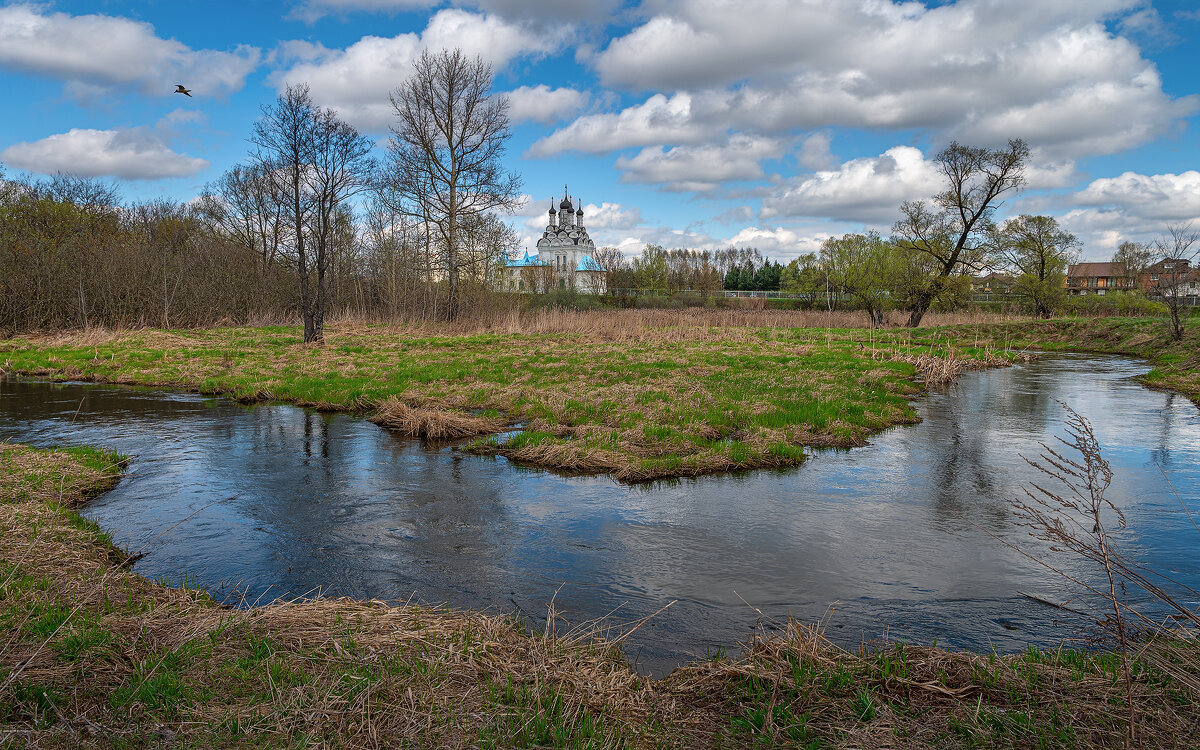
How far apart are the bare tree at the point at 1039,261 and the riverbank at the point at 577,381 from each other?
978 inches

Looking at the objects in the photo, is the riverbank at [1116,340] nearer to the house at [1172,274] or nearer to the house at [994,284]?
the house at [1172,274]

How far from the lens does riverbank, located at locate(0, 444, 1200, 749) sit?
2.80 m

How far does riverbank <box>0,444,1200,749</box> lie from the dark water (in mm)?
680

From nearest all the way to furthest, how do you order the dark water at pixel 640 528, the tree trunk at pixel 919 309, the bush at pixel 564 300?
the dark water at pixel 640 528 < the tree trunk at pixel 919 309 < the bush at pixel 564 300

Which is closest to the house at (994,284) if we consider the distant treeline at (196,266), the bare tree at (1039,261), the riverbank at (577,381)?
the bare tree at (1039,261)

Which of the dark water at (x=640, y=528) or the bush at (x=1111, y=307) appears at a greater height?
the bush at (x=1111, y=307)

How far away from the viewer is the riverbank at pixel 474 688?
2.80m

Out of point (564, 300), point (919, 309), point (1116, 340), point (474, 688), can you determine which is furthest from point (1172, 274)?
point (564, 300)

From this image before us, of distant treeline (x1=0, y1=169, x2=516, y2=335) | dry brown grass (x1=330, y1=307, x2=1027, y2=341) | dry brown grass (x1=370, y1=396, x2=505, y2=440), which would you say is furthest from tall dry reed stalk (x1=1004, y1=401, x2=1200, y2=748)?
distant treeline (x1=0, y1=169, x2=516, y2=335)

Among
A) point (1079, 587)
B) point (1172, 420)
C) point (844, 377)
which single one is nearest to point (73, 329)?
point (844, 377)

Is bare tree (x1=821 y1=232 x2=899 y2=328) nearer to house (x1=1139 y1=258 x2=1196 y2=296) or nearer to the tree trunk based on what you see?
the tree trunk

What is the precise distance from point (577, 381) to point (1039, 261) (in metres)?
45.9

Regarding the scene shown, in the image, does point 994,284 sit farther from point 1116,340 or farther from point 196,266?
point 196,266

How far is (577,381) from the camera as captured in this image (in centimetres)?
1309
